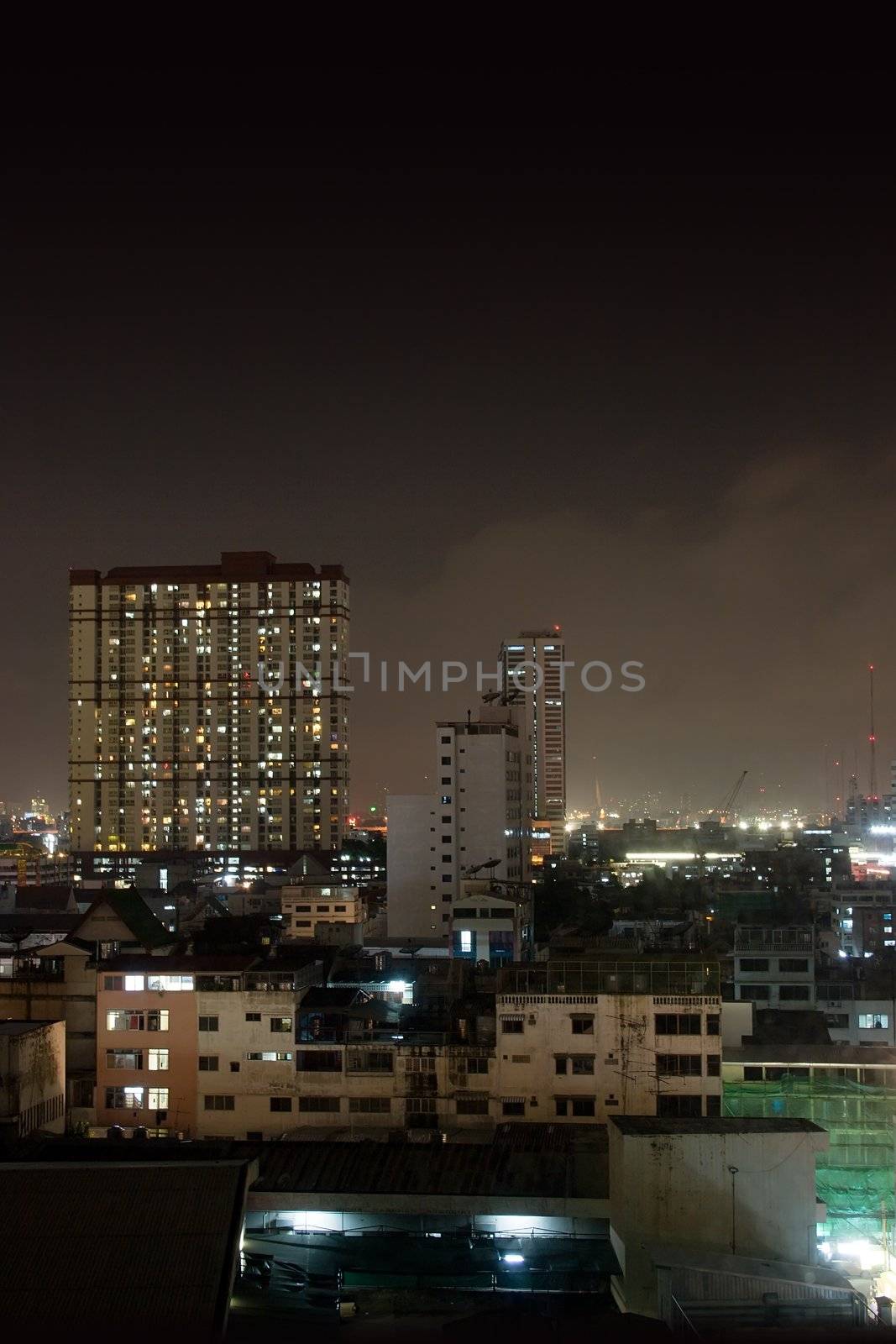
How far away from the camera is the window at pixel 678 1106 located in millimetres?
9453

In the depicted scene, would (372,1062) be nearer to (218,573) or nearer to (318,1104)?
(318,1104)

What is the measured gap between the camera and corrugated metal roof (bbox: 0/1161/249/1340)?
5.54 m

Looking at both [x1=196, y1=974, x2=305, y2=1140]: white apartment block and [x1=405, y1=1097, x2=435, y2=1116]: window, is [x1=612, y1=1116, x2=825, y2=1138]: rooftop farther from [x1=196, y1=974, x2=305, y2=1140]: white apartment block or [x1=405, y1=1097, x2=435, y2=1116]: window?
[x1=196, y1=974, x2=305, y2=1140]: white apartment block


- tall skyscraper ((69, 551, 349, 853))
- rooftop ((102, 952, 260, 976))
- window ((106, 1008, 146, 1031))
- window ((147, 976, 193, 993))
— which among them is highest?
tall skyscraper ((69, 551, 349, 853))

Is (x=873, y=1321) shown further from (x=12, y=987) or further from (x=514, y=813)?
(x=514, y=813)

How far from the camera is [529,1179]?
8188 mm

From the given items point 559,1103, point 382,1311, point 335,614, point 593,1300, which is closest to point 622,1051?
point 559,1103

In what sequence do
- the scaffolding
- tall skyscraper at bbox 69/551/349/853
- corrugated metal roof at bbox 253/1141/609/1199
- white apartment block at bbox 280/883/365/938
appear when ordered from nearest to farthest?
corrugated metal roof at bbox 253/1141/609/1199 < the scaffolding < white apartment block at bbox 280/883/365/938 < tall skyscraper at bbox 69/551/349/853

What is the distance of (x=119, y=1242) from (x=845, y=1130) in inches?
211

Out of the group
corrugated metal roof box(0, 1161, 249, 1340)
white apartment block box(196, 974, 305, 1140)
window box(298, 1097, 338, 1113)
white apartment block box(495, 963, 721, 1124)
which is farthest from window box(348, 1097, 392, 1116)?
corrugated metal roof box(0, 1161, 249, 1340)

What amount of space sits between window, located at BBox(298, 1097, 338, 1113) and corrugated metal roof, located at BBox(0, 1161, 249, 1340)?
304 centimetres

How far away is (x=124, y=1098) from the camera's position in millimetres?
10227

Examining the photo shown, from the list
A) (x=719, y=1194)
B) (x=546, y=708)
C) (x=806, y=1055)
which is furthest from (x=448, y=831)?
(x=546, y=708)

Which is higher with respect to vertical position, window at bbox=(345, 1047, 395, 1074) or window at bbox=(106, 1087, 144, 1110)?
window at bbox=(345, 1047, 395, 1074)
